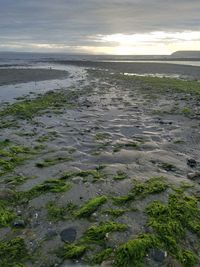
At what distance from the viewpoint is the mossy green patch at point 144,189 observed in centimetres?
650

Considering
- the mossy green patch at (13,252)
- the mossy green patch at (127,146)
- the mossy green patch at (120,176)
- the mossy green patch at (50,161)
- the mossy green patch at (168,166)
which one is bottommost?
the mossy green patch at (127,146)

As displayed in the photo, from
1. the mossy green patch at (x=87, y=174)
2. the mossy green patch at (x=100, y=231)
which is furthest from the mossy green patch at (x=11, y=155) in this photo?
the mossy green patch at (x=100, y=231)

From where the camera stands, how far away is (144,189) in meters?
6.97

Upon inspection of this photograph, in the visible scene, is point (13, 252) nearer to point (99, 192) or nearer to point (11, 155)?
point (99, 192)

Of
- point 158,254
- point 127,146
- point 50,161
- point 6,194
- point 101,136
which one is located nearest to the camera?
point 158,254

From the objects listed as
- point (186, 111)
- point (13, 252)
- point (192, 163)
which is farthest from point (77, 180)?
point (186, 111)

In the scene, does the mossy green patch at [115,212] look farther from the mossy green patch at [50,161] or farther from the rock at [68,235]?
the mossy green patch at [50,161]

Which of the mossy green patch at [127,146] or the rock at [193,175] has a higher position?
the rock at [193,175]

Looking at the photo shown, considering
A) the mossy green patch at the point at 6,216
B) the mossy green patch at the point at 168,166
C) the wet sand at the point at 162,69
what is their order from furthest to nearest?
the wet sand at the point at 162,69
the mossy green patch at the point at 168,166
the mossy green patch at the point at 6,216

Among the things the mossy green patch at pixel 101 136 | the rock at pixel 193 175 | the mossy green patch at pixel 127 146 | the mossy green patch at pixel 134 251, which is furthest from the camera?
the mossy green patch at pixel 101 136

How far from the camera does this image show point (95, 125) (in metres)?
12.7

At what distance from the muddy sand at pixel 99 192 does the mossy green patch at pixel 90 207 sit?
18 mm

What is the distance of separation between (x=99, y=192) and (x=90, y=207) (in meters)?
0.77

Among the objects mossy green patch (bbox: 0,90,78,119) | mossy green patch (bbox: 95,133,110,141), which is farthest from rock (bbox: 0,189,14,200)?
mossy green patch (bbox: 0,90,78,119)
